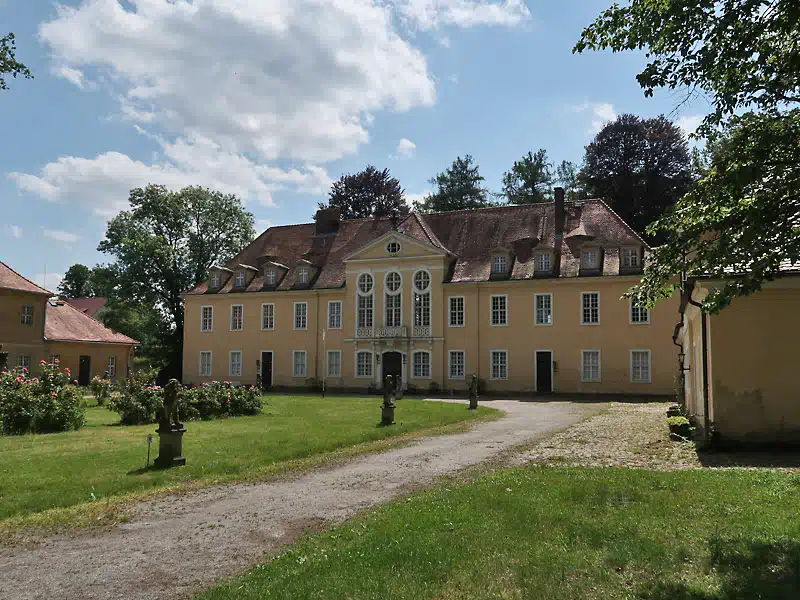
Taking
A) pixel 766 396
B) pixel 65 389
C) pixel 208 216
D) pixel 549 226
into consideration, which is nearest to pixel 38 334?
pixel 208 216

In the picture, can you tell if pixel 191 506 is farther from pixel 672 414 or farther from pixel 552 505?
pixel 672 414

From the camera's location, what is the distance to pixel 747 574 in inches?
222

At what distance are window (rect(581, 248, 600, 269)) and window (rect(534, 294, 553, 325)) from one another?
2401mm

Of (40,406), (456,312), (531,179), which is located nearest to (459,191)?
(531,179)

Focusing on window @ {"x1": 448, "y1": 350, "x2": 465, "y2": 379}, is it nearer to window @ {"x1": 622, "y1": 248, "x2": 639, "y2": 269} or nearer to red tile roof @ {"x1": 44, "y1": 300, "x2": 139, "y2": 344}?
window @ {"x1": 622, "y1": 248, "x2": 639, "y2": 269}

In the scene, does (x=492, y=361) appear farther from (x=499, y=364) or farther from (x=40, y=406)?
(x=40, y=406)

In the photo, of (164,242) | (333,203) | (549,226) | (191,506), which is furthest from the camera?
(333,203)

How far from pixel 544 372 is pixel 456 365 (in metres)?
4.89

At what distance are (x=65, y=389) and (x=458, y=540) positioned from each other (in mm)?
15427

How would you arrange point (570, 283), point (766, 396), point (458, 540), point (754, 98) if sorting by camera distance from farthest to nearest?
point (570, 283), point (766, 396), point (754, 98), point (458, 540)

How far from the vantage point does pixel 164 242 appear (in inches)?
2126

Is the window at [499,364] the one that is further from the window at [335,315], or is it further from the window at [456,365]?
the window at [335,315]

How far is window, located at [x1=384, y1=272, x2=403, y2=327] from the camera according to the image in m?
39.8

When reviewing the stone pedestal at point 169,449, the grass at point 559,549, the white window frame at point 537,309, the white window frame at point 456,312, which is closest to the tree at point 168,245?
the white window frame at point 456,312
